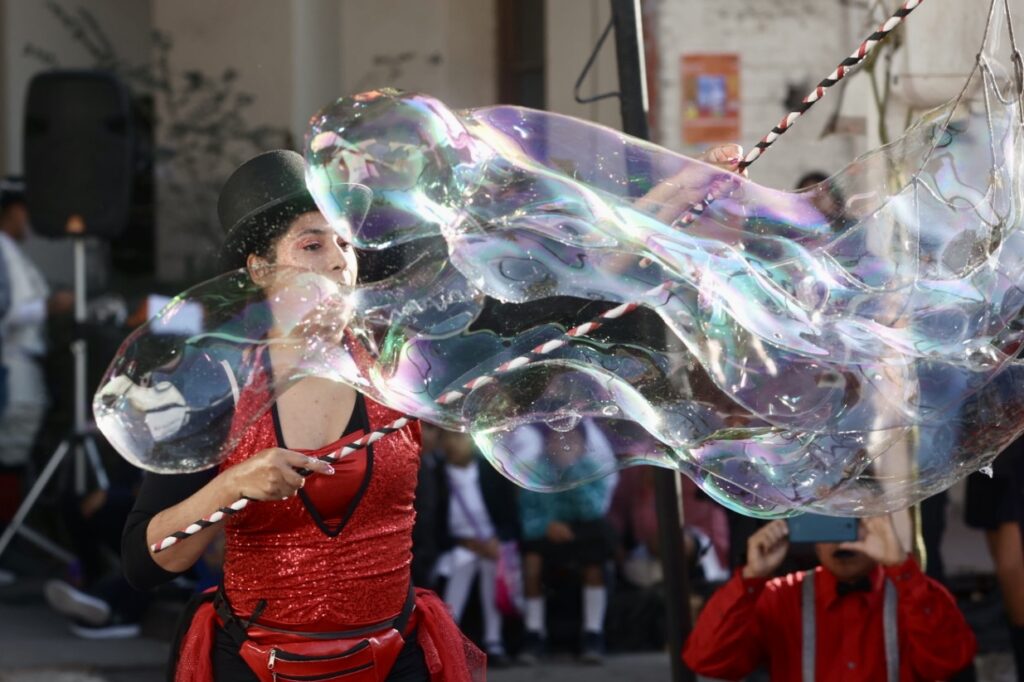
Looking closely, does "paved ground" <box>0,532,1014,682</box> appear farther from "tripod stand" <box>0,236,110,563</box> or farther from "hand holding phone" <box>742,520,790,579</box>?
"hand holding phone" <box>742,520,790,579</box>

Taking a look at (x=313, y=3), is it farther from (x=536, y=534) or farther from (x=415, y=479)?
(x=415, y=479)

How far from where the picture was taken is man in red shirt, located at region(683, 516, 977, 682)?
165 inches

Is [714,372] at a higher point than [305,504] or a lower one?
higher

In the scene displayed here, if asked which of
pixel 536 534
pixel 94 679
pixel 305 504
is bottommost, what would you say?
pixel 94 679

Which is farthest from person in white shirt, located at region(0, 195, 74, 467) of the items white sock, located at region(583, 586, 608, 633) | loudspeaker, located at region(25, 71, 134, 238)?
white sock, located at region(583, 586, 608, 633)

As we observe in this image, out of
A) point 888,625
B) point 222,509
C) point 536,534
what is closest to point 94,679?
point 536,534

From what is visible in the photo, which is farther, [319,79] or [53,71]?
[319,79]

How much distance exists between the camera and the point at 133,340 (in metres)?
3.12

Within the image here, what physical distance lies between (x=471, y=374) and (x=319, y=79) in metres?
7.83

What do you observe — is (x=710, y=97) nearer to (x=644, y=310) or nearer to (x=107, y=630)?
(x=107, y=630)

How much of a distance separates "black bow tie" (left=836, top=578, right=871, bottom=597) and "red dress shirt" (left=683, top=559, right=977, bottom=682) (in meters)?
0.01

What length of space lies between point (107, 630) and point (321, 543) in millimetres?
5116

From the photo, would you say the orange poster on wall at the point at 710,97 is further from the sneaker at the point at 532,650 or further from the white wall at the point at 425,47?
the sneaker at the point at 532,650

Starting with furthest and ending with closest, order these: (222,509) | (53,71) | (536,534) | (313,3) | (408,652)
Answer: (313,3)
(53,71)
(536,534)
(408,652)
(222,509)
